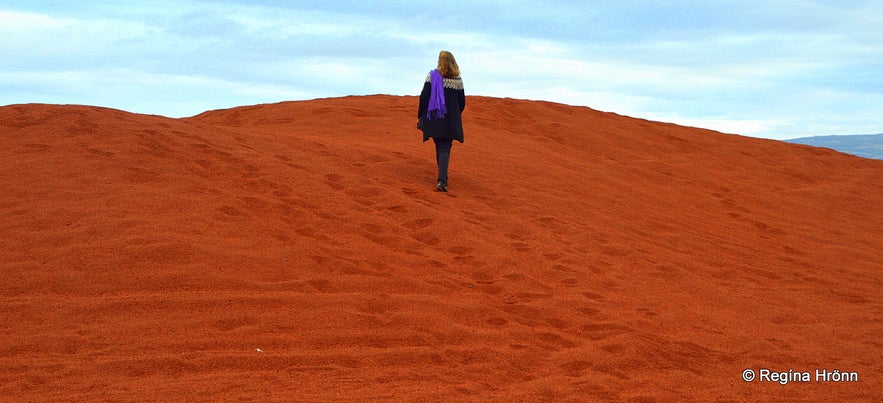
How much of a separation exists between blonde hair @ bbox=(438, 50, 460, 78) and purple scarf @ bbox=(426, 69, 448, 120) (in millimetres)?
74

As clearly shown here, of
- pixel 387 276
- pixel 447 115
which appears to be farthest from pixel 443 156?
pixel 387 276

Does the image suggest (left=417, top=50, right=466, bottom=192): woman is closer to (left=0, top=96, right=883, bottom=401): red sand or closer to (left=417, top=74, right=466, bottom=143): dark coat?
(left=417, top=74, right=466, bottom=143): dark coat

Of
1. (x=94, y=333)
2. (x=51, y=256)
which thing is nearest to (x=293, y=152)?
(x=51, y=256)

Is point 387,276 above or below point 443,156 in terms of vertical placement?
below

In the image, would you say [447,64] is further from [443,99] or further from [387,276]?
[387,276]

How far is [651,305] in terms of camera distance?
6.52 meters

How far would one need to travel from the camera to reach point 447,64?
896 cm

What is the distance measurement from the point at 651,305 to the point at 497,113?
9.56 m

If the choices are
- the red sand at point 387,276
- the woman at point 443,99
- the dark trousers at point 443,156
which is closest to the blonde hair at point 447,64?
the woman at point 443,99

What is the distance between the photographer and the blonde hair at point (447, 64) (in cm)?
895

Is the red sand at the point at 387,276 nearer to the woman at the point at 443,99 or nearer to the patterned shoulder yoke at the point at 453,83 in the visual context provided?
the woman at the point at 443,99

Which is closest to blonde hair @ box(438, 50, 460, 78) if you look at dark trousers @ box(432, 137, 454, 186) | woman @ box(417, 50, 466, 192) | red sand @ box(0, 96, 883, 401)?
woman @ box(417, 50, 466, 192)

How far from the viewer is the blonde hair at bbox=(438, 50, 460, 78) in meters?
8.95

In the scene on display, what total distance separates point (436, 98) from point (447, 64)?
43cm
